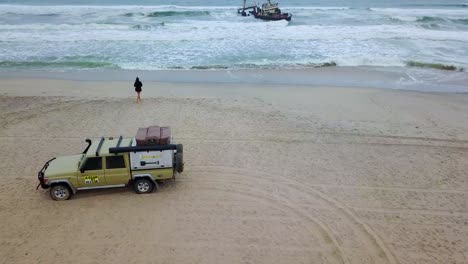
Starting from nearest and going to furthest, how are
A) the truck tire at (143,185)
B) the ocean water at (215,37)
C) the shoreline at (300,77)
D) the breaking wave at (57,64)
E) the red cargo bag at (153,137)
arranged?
the red cargo bag at (153,137), the truck tire at (143,185), the shoreline at (300,77), the breaking wave at (57,64), the ocean water at (215,37)

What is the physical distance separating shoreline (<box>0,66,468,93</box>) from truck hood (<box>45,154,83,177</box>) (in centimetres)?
1143

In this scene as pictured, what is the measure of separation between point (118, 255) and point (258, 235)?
3150 mm

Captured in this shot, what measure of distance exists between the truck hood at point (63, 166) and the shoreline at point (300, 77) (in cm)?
1143

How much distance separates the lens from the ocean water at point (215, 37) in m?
26.9

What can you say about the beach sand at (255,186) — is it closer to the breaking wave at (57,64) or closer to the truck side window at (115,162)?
the truck side window at (115,162)

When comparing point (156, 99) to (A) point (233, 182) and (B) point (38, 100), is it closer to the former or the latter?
(B) point (38, 100)

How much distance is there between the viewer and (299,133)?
15070 mm

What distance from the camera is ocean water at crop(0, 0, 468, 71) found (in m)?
26.9

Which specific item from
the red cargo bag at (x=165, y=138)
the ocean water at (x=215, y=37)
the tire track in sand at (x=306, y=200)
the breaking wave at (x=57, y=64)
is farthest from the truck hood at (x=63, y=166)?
the breaking wave at (x=57, y=64)

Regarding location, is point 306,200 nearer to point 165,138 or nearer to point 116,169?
point 165,138

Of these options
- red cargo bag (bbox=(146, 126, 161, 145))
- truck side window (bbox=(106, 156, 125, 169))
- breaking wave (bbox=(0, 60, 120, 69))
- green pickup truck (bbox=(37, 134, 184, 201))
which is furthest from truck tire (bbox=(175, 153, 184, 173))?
breaking wave (bbox=(0, 60, 120, 69))

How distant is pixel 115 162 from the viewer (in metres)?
10.6

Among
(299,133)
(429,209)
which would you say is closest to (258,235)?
(429,209)

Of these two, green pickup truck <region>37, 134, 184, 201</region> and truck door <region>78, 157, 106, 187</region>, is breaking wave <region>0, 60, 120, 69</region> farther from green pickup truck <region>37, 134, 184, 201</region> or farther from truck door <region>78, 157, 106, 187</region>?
truck door <region>78, 157, 106, 187</region>
